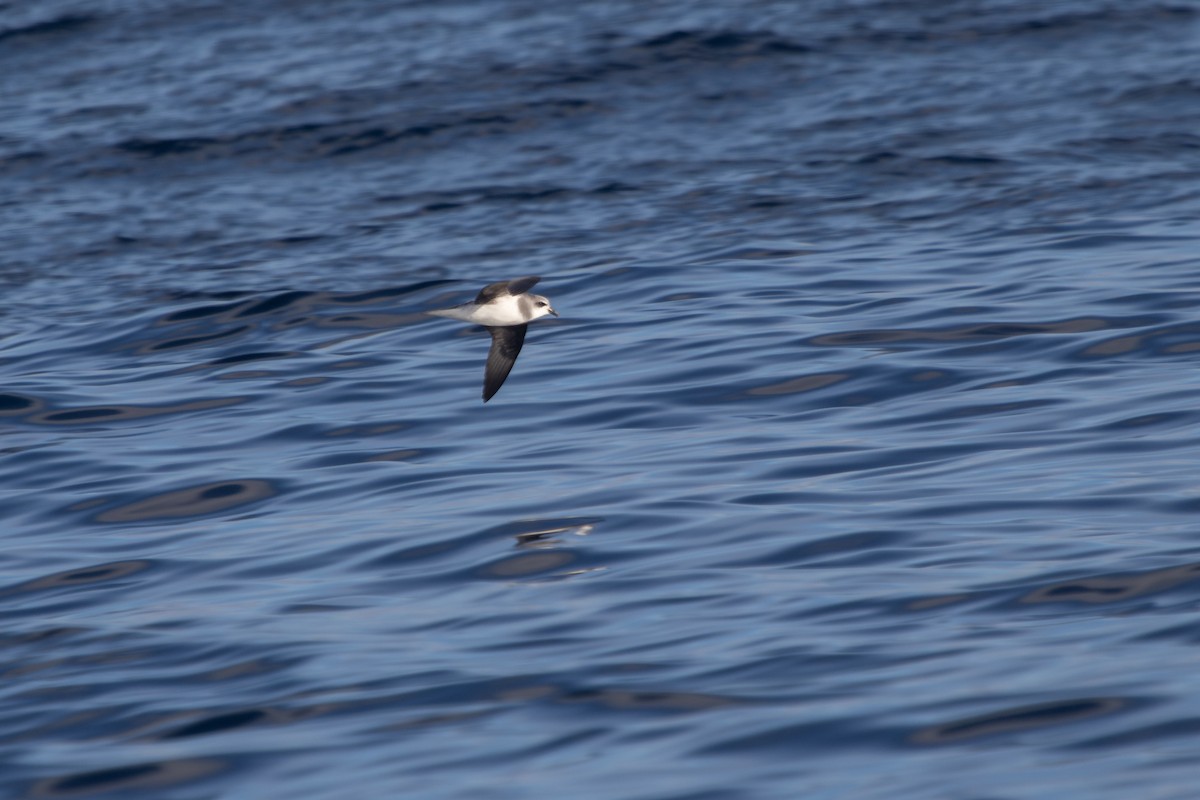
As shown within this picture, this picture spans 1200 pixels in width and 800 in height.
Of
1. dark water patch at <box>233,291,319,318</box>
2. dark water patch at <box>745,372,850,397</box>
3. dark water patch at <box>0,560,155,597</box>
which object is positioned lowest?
dark water patch at <box>745,372,850,397</box>

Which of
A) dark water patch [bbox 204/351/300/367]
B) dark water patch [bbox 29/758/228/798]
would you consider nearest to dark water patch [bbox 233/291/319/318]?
dark water patch [bbox 204/351/300/367]

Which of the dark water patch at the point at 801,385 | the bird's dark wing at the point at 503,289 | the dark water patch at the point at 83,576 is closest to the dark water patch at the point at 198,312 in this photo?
the bird's dark wing at the point at 503,289

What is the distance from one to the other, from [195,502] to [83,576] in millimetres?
1377

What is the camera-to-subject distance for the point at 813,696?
21.9 ft

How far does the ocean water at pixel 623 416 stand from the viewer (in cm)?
662

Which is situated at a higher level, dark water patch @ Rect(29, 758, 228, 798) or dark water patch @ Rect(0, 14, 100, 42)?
dark water patch @ Rect(0, 14, 100, 42)

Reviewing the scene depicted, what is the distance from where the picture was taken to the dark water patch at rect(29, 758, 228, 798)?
21.3 ft

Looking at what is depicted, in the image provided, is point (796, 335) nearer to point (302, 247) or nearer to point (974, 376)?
point (974, 376)

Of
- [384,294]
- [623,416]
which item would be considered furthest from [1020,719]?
[384,294]

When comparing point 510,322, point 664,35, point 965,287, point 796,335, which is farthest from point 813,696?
point 664,35

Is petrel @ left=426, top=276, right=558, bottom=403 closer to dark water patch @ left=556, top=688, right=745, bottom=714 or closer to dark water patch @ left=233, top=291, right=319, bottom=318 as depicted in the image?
dark water patch @ left=556, top=688, right=745, bottom=714

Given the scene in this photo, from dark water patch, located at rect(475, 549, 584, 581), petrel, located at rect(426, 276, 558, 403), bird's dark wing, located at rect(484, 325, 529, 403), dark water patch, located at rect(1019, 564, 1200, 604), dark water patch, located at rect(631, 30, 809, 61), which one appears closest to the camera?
dark water patch, located at rect(1019, 564, 1200, 604)

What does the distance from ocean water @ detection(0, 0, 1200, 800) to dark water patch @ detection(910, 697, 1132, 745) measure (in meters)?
0.02

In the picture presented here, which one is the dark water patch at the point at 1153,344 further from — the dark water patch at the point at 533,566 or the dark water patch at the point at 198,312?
the dark water patch at the point at 198,312
